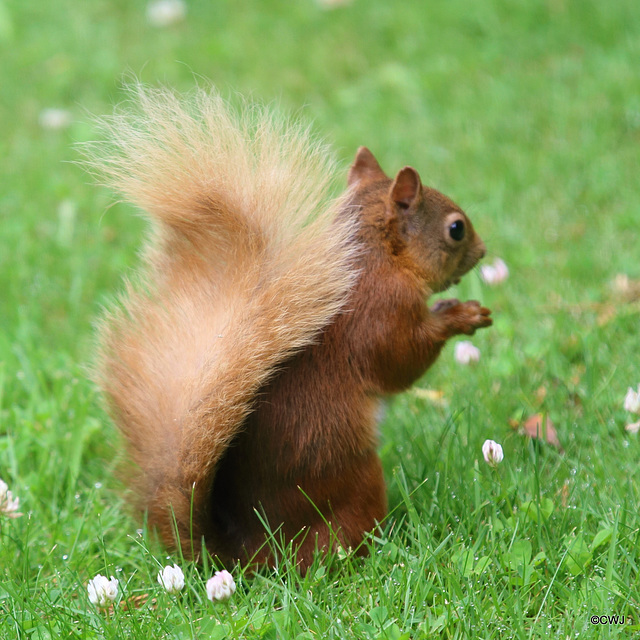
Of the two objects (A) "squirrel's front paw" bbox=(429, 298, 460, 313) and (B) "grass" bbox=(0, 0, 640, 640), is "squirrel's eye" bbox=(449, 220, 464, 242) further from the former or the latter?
(B) "grass" bbox=(0, 0, 640, 640)

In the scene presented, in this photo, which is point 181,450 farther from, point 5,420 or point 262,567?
point 5,420

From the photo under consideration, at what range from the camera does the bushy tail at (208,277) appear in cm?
179

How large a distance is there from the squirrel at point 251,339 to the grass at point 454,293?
147 mm

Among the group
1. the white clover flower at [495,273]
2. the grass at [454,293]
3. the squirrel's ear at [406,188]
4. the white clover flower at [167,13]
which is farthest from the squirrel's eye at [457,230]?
the white clover flower at [167,13]

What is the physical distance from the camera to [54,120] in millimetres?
4914

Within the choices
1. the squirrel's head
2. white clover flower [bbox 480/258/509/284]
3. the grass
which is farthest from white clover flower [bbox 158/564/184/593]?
white clover flower [bbox 480/258/509/284]

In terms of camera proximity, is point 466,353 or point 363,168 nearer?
point 363,168

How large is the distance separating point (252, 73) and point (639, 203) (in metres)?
2.62

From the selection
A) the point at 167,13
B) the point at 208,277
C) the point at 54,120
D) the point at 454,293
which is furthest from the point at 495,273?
the point at 167,13

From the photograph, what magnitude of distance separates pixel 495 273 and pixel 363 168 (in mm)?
906

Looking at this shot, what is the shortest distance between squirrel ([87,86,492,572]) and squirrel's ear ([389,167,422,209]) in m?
0.10

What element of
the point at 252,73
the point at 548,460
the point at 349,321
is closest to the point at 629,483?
the point at 548,460

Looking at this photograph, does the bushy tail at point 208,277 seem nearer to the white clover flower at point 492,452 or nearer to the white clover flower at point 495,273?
the white clover flower at point 492,452

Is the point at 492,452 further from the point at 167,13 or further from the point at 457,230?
the point at 167,13
